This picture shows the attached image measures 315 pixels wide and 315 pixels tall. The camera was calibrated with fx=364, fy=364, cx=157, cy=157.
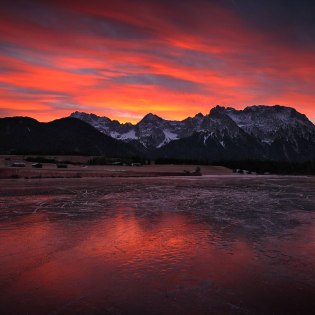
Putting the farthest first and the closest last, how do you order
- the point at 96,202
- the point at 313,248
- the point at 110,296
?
1. the point at 96,202
2. the point at 313,248
3. the point at 110,296

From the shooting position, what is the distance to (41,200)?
3512cm

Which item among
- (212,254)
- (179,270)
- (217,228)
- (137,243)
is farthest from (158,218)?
(179,270)

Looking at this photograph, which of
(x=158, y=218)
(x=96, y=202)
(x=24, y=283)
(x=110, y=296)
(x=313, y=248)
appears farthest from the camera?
(x=96, y=202)

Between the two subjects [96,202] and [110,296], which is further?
[96,202]

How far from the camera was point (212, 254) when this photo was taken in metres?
16.2

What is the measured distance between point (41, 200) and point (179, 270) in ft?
80.1

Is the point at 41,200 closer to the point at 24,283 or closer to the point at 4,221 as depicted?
the point at 4,221

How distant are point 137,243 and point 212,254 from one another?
3.91m

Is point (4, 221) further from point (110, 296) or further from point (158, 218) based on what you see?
point (110, 296)

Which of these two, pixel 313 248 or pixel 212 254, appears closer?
pixel 212 254

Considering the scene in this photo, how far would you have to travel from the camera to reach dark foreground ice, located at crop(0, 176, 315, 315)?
1080cm

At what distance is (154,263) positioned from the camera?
14.7 meters

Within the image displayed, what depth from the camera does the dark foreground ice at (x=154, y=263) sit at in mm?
10797

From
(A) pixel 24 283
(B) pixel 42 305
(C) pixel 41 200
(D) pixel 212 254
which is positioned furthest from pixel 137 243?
(C) pixel 41 200
